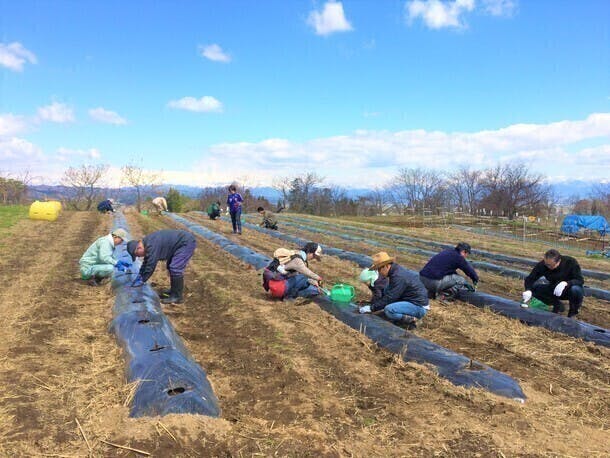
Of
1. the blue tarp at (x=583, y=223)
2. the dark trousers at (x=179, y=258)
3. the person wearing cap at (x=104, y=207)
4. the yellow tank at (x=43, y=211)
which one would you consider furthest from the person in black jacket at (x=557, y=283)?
the blue tarp at (x=583, y=223)

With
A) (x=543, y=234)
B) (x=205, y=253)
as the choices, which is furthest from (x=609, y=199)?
(x=205, y=253)

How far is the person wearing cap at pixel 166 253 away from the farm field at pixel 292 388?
15.5 inches

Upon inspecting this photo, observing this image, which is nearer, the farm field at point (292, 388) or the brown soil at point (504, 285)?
the farm field at point (292, 388)

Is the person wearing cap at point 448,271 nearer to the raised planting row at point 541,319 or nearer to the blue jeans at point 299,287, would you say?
the raised planting row at point 541,319

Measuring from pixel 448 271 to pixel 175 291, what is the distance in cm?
446

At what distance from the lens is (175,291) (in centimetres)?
679

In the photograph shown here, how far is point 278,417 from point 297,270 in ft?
11.7

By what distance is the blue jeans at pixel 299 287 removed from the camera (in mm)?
7133

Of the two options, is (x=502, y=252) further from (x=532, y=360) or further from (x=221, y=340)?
(x=221, y=340)

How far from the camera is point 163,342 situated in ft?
14.6

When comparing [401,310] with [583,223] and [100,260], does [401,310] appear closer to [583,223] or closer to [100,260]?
[100,260]

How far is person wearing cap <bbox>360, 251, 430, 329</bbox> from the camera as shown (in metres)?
5.76

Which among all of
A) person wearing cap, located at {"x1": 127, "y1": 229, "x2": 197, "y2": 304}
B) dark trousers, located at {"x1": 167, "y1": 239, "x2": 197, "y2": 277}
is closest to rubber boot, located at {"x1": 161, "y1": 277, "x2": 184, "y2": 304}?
person wearing cap, located at {"x1": 127, "y1": 229, "x2": 197, "y2": 304}

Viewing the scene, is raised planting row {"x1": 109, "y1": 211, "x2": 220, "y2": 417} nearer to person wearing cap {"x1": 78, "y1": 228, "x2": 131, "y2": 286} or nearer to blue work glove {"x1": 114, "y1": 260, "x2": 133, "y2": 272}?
person wearing cap {"x1": 78, "y1": 228, "x2": 131, "y2": 286}
